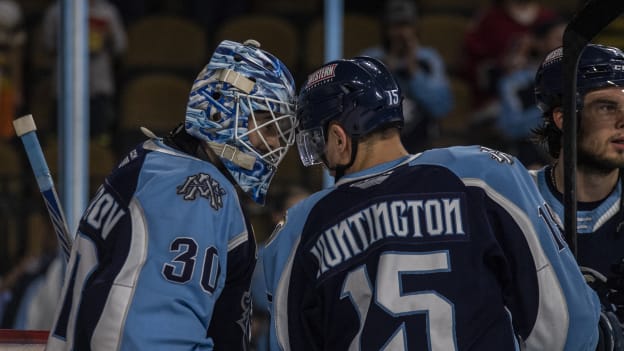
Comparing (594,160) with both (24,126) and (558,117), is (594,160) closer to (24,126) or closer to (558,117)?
(558,117)

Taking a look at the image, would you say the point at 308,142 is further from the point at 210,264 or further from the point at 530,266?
the point at 530,266

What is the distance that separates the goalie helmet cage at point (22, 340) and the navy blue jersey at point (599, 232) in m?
1.45

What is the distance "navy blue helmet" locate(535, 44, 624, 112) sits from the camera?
130 inches

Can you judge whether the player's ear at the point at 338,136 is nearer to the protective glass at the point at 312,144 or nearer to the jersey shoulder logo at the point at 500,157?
the protective glass at the point at 312,144

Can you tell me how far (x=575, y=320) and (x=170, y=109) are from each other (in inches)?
221

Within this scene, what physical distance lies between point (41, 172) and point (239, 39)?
490 centimetres

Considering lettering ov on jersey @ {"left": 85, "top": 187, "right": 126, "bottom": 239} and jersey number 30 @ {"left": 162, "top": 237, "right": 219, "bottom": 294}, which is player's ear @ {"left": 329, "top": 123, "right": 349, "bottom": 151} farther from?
lettering ov on jersey @ {"left": 85, "top": 187, "right": 126, "bottom": 239}

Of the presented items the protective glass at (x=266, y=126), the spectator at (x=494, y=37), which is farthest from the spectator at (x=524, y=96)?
the protective glass at (x=266, y=126)

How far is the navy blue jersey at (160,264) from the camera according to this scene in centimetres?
288

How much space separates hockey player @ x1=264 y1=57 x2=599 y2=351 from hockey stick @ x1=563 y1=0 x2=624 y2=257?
12 centimetres

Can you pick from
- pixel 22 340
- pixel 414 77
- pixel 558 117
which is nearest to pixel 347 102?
pixel 558 117

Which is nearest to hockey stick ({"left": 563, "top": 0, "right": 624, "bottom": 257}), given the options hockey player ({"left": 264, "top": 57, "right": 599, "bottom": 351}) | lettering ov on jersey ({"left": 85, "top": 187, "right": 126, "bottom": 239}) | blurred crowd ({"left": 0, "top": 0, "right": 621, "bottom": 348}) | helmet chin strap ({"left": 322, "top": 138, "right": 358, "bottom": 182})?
hockey player ({"left": 264, "top": 57, "right": 599, "bottom": 351})

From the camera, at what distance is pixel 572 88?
9.83 feet

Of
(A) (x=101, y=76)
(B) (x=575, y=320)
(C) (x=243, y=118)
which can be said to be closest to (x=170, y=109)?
(A) (x=101, y=76)
